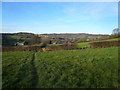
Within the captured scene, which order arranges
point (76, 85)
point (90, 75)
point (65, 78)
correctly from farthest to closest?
point (90, 75)
point (65, 78)
point (76, 85)

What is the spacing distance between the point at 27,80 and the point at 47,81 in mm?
797

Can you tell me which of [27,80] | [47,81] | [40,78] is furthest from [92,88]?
[27,80]

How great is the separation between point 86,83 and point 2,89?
9.67ft

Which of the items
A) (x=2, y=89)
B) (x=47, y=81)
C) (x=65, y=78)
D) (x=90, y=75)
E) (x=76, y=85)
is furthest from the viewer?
(x=90, y=75)

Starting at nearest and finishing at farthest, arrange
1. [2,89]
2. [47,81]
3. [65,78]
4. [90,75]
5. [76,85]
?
[2,89] → [76,85] → [47,81] → [65,78] → [90,75]

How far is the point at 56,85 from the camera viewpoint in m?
3.40

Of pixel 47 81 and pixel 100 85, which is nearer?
pixel 100 85

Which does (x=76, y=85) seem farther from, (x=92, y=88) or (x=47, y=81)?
(x=47, y=81)

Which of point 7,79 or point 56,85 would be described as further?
point 7,79

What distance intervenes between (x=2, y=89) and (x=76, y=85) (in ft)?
8.33

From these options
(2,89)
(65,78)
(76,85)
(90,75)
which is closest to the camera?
(2,89)

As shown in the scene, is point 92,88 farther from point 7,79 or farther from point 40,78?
point 7,79

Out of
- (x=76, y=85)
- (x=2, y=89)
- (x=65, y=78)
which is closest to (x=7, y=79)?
(x=2, y=89)

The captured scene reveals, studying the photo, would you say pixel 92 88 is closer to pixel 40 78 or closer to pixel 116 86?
pixel 116 86
